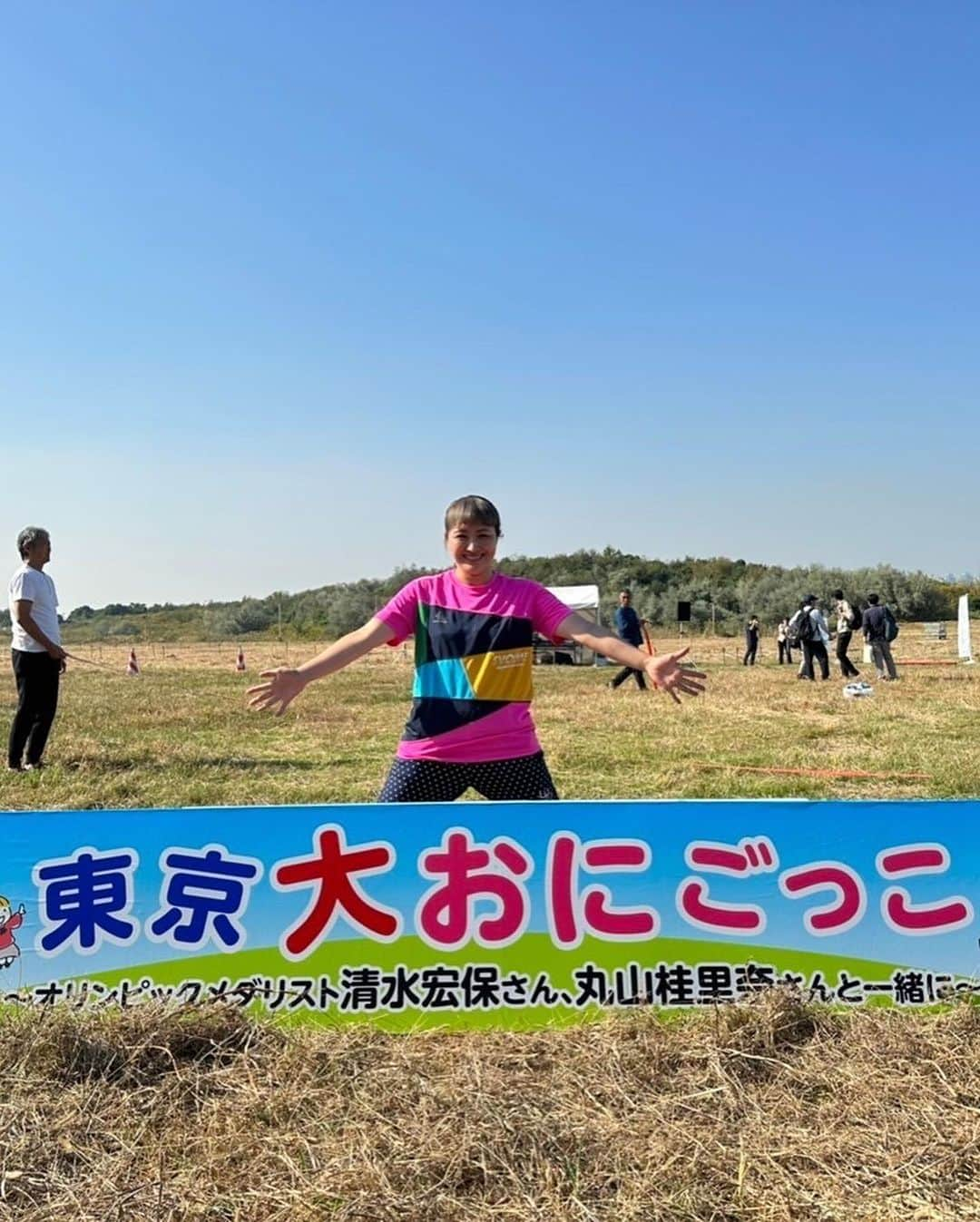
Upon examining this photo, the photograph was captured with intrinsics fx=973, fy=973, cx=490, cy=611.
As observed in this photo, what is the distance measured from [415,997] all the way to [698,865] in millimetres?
949

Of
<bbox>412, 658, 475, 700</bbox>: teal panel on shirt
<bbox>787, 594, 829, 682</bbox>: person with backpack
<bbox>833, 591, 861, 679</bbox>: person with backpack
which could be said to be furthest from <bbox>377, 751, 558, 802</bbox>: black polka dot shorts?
<bbox>833, 591, 861, 679</bbox>: person with backpack

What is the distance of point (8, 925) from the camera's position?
9.63ft

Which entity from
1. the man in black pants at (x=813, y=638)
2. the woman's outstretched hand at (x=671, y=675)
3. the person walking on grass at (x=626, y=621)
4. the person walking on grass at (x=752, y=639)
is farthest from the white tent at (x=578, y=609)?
the woman's outstretched hand at (x=671, y=675)

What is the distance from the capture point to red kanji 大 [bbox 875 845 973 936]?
2998mm

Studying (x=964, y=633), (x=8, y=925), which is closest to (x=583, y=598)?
(x=964, y=633)

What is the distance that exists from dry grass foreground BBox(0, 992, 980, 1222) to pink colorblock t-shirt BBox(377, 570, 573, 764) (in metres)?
0.95

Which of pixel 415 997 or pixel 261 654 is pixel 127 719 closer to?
pixel 415 997

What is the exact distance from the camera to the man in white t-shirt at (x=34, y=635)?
7.25 meters

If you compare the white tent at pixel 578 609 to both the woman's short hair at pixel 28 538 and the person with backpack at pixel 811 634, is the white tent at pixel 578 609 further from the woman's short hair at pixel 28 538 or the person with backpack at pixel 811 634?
the woman's short hair at pixel 28 538

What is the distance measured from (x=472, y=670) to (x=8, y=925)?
1635 mm

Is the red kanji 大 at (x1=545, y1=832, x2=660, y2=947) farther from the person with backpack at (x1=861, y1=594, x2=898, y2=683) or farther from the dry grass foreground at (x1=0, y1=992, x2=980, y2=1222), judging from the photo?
the person with backpack at (x1=861, y1=594, x2=898, y2=683)

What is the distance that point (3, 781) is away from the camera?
7199 mm

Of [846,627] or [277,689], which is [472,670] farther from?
[846,627]

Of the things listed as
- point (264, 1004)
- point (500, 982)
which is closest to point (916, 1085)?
point (500, 982)
